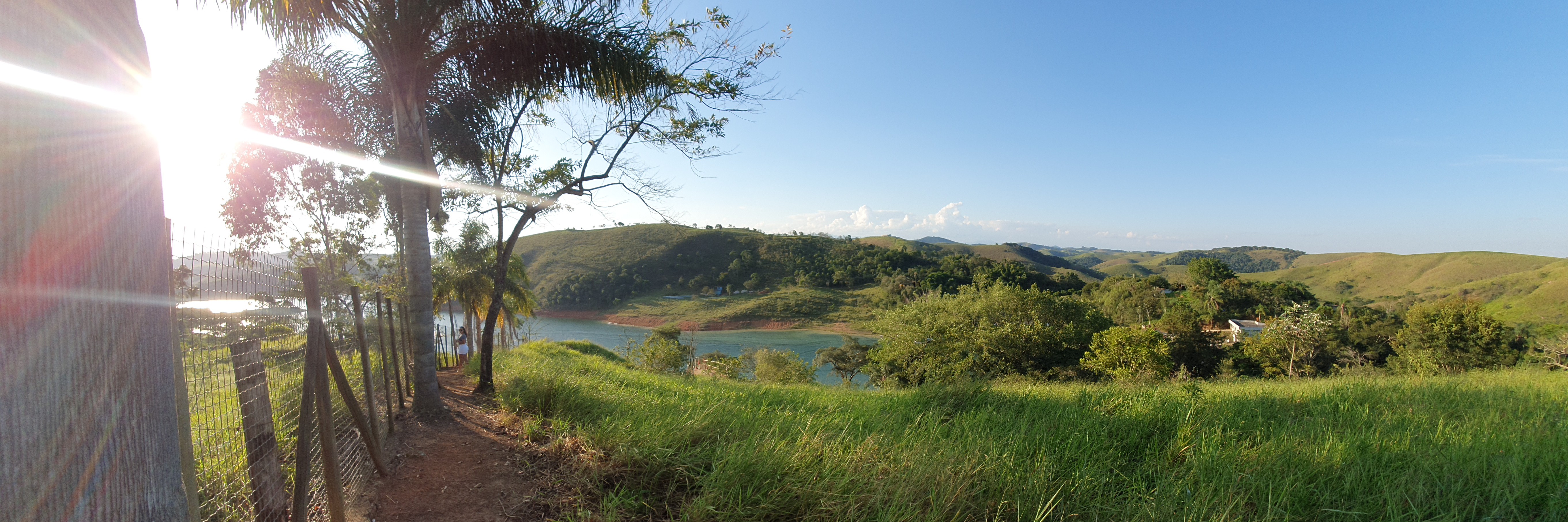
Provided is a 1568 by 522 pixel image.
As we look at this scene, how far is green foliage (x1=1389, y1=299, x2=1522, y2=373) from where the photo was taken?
16.4m

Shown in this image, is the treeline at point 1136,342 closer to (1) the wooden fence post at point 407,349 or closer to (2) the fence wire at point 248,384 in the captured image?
(1) the wooden fence post at point 407,349

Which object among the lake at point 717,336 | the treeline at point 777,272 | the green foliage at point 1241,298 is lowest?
the lake at point 717,336

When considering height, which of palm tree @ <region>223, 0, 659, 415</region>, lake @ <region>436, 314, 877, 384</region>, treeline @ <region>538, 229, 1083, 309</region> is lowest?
lake @ <region>436, 314, 877, 384</region>

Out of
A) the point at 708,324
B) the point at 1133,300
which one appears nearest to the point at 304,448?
the point at 708,324

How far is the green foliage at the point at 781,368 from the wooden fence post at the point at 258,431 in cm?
2000

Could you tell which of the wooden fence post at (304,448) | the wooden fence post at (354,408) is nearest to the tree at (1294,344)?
the wooden fence post at (354,408)

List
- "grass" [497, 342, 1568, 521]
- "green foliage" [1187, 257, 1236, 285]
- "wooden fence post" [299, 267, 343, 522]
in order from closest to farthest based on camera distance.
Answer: "wooden fence post" [299, 267, 343, 522] < "grass" [497, 342, 1568, 521] < "green foliage" [1187, 257, 1236, 285]

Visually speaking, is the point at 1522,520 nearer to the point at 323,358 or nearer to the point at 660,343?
the point at 323,358

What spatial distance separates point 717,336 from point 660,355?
31.9 m

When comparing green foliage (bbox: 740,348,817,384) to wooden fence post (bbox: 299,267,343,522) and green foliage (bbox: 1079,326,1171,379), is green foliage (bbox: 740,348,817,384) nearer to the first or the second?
green foliage (bbox: 1079,326,1171,379)

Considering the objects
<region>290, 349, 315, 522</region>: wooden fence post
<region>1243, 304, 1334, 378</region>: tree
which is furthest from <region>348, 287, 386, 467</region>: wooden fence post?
<region>1243, 304, 1334, 378</region>: tree

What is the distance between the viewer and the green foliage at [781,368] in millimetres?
23734

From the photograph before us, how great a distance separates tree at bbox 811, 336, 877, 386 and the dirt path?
27894 millimetres

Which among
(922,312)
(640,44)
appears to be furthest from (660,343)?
(640,44)
